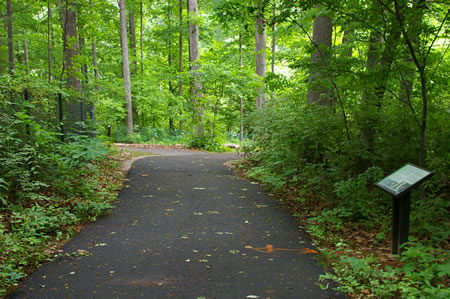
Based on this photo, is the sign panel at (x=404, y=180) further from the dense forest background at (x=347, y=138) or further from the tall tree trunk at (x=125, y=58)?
the tall tree trunk at (x=125, y=58)

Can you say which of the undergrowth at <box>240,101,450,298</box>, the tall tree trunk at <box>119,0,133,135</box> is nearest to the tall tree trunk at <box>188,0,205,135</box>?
the tall tree trunk at <box>119,0,133,135</box>

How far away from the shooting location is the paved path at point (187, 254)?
333cm

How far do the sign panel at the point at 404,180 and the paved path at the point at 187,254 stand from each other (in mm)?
1233

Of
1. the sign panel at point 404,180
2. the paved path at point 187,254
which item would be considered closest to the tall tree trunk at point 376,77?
the sign panel at point 404,180

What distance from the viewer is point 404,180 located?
376cm

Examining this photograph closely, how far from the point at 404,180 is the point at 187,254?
8.91ft

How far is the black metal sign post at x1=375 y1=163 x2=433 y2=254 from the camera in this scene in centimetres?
364

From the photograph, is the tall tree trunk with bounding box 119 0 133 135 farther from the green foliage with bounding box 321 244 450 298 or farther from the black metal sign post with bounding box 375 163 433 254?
the green foliage with bounding box 321 244 450 298

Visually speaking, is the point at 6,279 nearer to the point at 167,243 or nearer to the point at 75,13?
the point at 167,243

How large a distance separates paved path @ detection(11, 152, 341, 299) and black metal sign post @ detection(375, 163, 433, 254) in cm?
101

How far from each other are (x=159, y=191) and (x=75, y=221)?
237cm

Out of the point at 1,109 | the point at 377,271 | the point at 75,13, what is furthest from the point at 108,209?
the point at 75,13

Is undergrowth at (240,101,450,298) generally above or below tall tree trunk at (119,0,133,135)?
below

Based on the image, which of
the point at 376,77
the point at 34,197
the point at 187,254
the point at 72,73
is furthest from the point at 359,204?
the point at 72,73
